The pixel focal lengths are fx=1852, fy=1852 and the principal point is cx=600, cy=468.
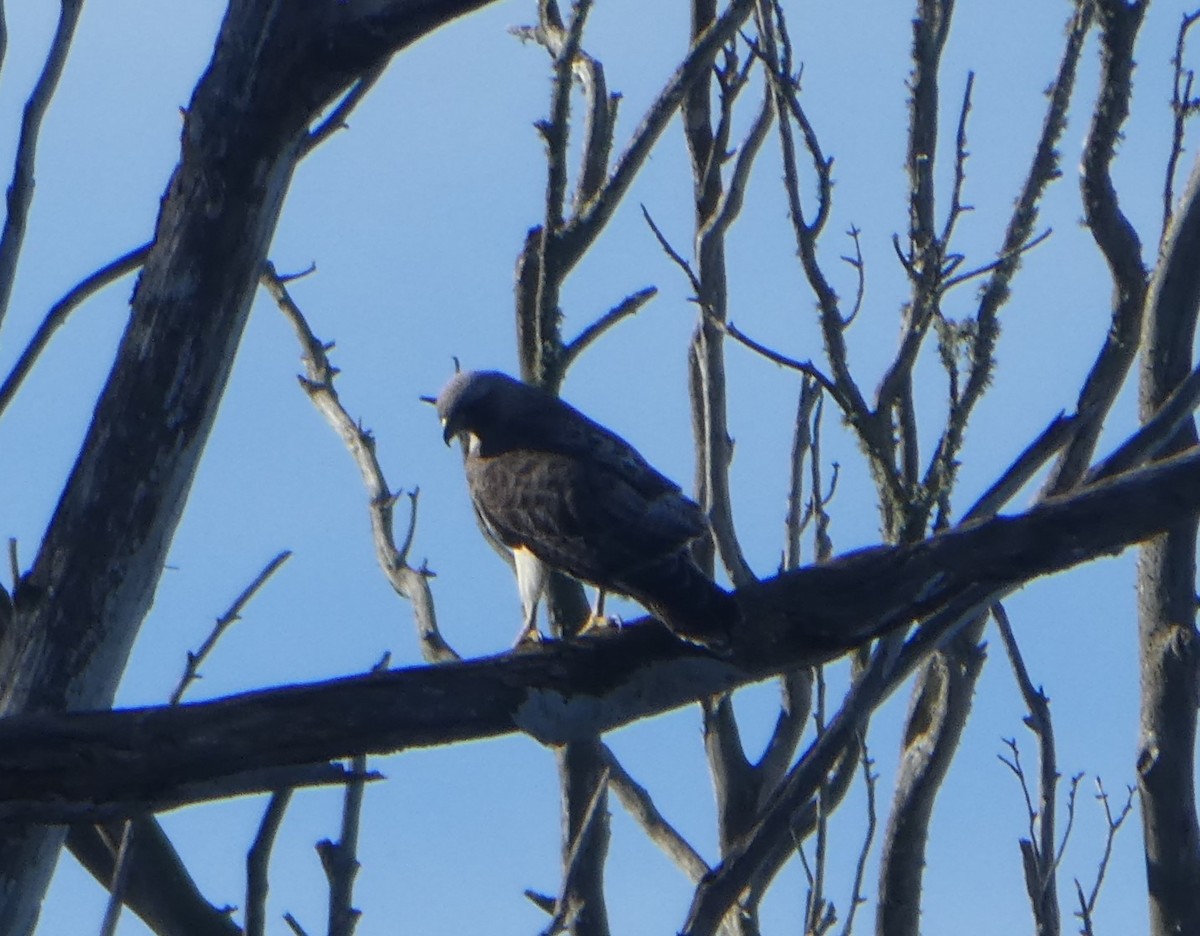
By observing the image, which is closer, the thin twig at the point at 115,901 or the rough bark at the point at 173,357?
the thin twig at the point at 115,901

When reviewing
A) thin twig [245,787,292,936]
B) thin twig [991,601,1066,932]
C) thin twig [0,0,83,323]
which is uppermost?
thin twig [0,0,83,323]

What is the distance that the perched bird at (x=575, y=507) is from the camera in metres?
4.80

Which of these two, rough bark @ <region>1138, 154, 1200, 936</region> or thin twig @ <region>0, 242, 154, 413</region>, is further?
rough bark @ <region>1138, 154, 1200, 936</region>

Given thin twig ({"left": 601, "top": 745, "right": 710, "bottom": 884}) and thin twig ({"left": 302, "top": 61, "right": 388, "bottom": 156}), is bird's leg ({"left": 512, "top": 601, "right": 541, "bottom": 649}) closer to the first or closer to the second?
thin twig ({"left": 601, "top": 745, "right": 710, "bottom": 884})

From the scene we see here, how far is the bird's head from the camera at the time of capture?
783cm

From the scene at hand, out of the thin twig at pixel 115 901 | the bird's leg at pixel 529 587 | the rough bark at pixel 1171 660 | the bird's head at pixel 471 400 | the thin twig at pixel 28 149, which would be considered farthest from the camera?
the bird's head at pixel 471 400

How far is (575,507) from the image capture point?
6.09 m

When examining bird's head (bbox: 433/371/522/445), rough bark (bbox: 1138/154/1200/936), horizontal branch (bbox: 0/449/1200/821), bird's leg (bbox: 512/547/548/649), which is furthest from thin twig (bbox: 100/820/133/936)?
bird's head (bbox: 433/371/522/445)

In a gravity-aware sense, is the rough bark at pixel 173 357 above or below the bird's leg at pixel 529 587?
below

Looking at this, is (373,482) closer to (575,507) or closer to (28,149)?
(575,507)

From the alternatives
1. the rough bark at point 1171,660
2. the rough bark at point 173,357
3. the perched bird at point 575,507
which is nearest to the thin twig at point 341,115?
the rough bark at point 173,357

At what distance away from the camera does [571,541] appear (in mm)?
5891

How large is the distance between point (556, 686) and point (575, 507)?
171 centimetres

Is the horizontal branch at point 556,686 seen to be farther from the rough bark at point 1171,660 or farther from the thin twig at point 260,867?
the rough bark at point 1171,660
